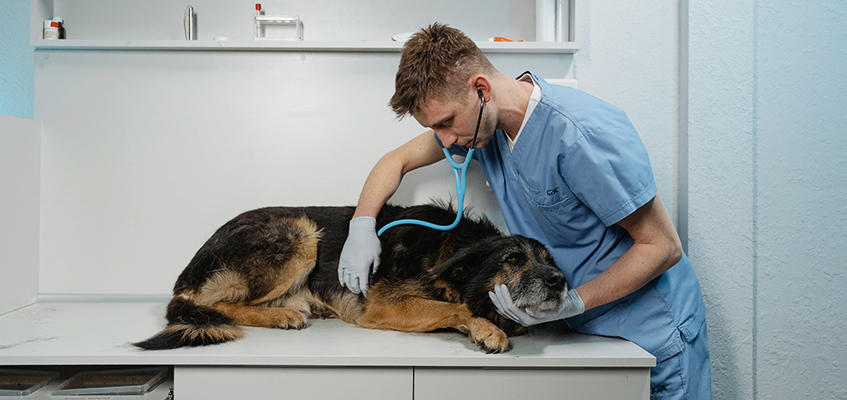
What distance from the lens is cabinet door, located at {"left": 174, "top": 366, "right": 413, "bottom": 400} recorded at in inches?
50.6

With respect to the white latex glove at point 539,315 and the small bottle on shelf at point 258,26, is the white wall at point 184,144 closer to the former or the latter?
the small bottle on shelf at point 258,26

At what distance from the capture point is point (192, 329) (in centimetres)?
141

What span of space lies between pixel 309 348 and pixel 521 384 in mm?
628

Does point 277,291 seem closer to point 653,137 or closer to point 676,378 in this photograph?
point 676,378

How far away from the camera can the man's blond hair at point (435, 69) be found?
1.33 meters

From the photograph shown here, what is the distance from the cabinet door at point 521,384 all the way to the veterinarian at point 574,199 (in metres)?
0.17

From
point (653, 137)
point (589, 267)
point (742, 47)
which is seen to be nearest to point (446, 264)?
point (589, 267)

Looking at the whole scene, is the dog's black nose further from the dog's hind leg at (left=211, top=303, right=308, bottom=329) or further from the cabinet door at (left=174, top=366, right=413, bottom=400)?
the dog's hind leg at (left=211, top=303, right=308, bottom=329)

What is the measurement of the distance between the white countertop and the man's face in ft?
2.16

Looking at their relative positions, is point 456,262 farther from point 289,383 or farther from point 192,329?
point 192,329

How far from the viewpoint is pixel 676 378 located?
149cm

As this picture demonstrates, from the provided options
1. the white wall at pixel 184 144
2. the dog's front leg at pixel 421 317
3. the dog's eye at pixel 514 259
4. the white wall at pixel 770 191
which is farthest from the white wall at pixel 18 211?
the white wall at pixel 770 191

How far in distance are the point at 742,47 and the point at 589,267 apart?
131cm

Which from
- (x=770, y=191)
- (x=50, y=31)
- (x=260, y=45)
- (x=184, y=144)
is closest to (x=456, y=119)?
(x=260, y=45)
